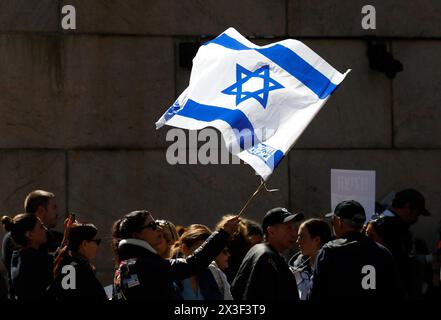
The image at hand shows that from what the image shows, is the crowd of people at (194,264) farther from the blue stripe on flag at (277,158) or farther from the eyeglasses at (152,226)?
the blue stripe on flag at (277,158)

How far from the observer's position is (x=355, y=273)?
7504 mm

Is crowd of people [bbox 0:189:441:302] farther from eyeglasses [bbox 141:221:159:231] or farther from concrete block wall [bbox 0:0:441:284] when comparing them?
concrete block wall [bbox 0:0:441:284]

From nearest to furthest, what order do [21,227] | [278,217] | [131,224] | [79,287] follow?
[131,224]
[79,287]
[278,217]
[21,227]

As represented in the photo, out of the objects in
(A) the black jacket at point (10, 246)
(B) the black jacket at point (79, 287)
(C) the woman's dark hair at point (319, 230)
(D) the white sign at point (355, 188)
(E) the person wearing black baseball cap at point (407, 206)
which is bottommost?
(B) the black jacket at point (79, 287)

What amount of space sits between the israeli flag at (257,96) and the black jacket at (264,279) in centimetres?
70

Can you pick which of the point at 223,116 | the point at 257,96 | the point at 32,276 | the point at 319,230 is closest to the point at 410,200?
the point at 319,230

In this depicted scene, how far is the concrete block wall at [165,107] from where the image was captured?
11.0 metres

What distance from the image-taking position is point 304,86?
760 cm

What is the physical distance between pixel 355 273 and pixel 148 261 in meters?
1.51

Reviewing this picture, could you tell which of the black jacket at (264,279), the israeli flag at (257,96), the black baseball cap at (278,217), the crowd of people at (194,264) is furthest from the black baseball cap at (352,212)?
the israeli flag at (257,96)

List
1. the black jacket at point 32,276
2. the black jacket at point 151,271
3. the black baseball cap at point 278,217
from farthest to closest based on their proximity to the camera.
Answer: the black jacket at point 32,276, the black baseball cap at point 278,217, the black jacket at point 151,271

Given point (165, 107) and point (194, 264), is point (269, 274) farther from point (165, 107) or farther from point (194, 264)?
point (165, 107)

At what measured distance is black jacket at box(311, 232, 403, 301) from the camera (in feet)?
24.5

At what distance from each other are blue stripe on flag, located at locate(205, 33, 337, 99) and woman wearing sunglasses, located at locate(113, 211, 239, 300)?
1116mm
